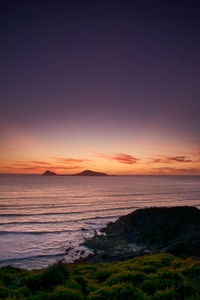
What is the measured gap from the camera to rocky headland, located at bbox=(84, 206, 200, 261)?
20672 millimetres

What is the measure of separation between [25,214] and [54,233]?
54.2 feet

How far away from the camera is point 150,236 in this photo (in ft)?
96.5

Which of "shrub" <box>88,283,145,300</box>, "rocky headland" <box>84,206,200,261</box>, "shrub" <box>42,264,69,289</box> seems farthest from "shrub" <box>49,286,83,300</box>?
"rocky headland" <box>84,206,200,261</box>

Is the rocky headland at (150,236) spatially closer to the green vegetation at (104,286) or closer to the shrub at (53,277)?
the green vegetation at (104,286)

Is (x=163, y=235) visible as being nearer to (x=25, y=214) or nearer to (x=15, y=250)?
(x=15, y=250)

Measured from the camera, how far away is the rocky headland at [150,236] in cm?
2067

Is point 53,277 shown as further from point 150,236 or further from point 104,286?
point 150,236

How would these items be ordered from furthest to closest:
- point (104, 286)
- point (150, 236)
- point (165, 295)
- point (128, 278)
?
1. point (150, 236)
2. point (128, 278)
3. point (104, 286)
4. point (165, 295)

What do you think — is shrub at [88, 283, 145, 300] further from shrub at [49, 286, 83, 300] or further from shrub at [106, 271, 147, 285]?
shrub at [106, 271, 147, 285]

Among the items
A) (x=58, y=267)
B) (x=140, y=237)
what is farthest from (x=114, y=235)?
(x=58, y=267)

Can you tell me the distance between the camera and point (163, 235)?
2892cm

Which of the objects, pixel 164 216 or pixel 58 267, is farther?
pixel 164 216

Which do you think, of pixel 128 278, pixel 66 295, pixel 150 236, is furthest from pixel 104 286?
pixel 150 236

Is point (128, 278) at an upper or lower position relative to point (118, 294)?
lower
